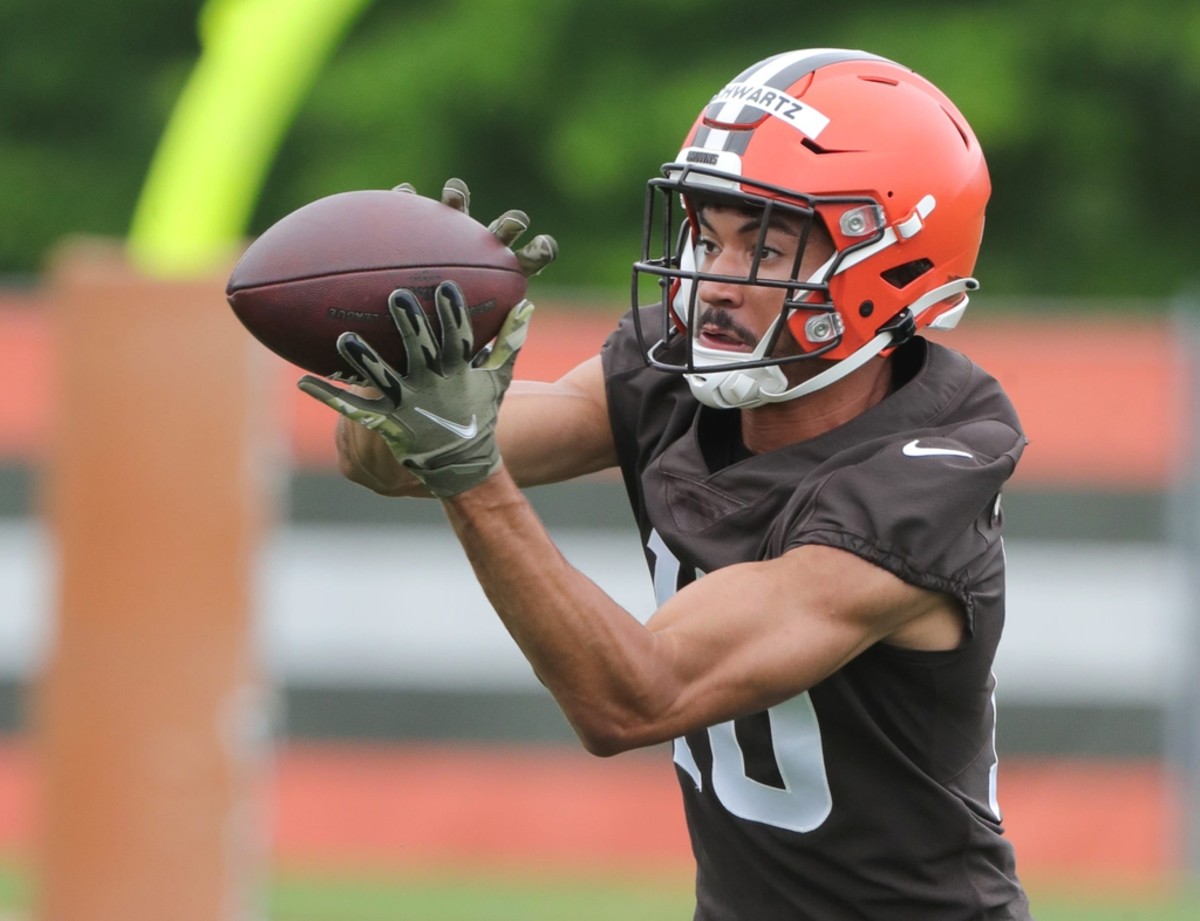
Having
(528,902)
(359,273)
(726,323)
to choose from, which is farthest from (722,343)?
(528,902)

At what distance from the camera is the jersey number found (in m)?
2.85

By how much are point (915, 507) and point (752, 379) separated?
1.16 feet

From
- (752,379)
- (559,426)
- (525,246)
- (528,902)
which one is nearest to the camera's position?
(525,246)

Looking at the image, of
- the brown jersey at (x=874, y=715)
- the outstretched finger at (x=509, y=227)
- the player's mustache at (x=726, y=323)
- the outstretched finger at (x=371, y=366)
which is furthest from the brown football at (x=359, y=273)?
the brown jersey at (x=874, y=715)

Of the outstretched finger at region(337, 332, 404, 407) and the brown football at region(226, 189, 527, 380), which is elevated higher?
the brown football at region(226, 189, 527, 380)

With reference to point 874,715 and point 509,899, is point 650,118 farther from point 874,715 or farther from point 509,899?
point 874,715

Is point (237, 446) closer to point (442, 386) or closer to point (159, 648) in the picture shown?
point (159, 648)

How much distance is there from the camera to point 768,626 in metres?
2.62

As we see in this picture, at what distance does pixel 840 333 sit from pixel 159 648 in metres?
3.21

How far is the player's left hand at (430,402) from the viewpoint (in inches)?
98.8

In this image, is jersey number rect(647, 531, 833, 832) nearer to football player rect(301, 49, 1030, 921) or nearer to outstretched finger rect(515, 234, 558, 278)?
football player rect(301, 49, 1030, 921)

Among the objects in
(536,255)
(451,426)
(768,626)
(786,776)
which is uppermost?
(536,255)

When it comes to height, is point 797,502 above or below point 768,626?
above

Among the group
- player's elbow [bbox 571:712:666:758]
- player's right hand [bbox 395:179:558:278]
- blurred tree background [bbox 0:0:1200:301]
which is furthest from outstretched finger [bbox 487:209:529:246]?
blurred tree background [bbox 0:0:1200:301]
